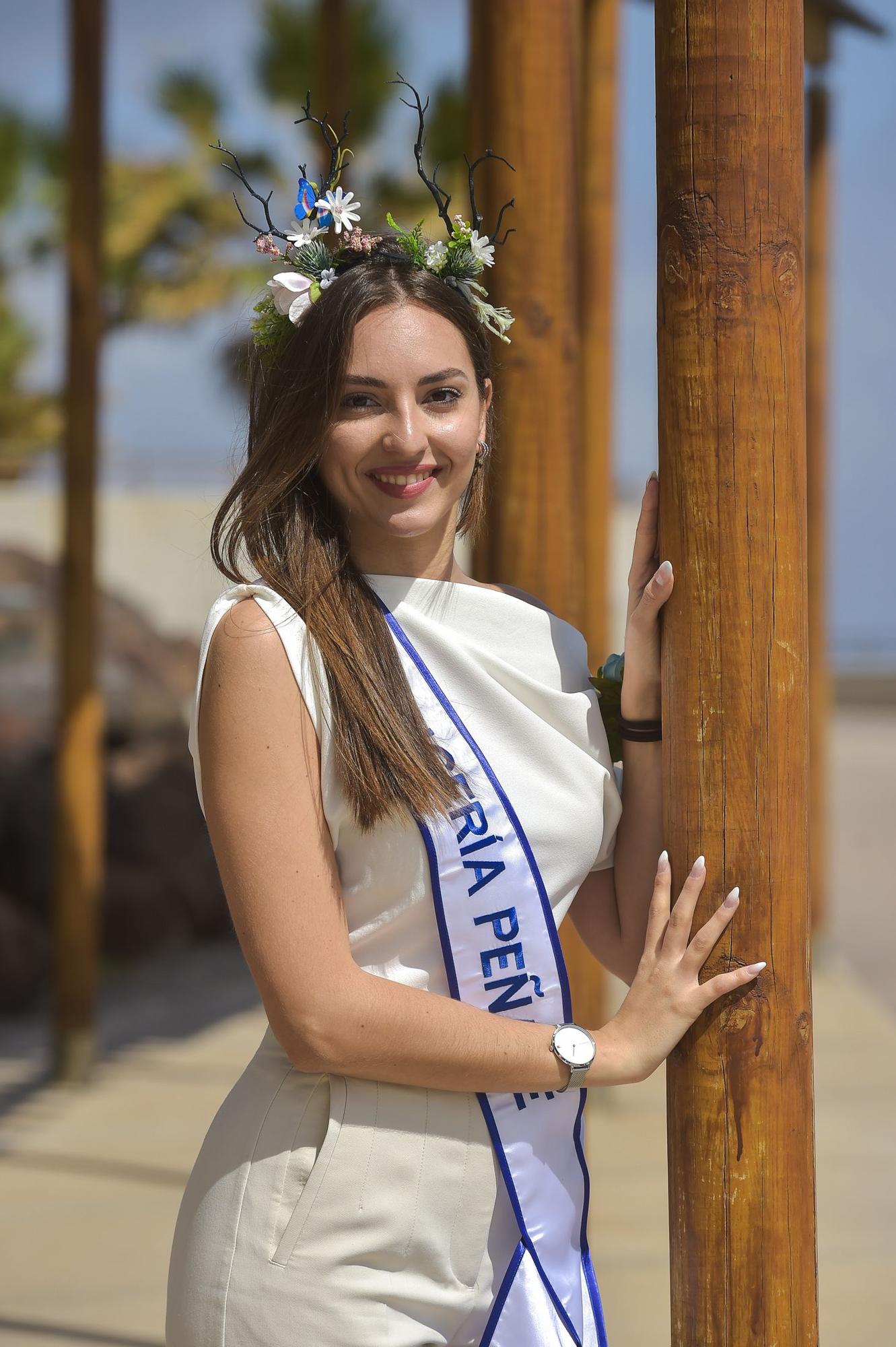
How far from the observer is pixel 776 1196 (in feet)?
5.20

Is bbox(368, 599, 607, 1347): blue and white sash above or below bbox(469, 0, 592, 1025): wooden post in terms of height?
below

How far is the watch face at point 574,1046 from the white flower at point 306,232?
0.93m

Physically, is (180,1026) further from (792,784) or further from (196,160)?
(196,160)

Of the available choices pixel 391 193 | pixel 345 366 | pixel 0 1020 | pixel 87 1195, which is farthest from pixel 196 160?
pixel 345 366

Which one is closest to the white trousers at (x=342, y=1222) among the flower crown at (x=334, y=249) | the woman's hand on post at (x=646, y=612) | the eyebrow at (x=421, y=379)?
the woman's hand on post at (x=646, y=612)

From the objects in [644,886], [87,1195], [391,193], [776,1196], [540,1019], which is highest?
[391,193]

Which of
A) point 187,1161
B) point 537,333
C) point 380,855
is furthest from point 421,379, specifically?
point 187,1161

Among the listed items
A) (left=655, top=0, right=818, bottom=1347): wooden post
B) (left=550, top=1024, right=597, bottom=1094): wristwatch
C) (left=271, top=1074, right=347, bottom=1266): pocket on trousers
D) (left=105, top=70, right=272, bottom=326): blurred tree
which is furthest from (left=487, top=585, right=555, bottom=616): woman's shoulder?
(left=105, top=70, right=272, bottom=326): blurred tree

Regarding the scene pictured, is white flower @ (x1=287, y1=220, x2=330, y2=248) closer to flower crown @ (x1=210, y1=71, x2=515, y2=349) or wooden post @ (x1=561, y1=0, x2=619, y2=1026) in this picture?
flower crown @ (x1=210, y1=71, x2=515, y2=349)

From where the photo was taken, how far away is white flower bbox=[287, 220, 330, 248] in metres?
1.77

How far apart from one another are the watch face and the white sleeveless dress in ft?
0.39

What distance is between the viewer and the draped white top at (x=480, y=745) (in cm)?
159

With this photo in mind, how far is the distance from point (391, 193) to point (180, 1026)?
39.2ft

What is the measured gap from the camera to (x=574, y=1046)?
5.19ft
